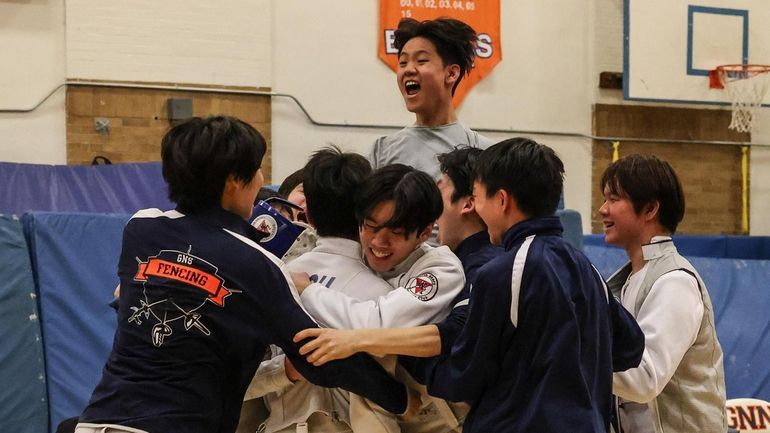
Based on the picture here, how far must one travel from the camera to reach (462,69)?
12.7ft

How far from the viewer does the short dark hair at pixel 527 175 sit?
8.57ft

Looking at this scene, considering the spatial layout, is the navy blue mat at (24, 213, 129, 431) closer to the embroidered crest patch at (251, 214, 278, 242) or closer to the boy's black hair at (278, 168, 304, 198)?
the boy's black hair at (278, 168, 304, 198)

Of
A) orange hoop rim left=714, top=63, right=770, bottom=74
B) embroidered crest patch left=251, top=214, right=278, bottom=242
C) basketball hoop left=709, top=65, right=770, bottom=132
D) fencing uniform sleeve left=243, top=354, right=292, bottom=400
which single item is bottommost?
fencing uniform sleeve left=243, top=354, right=292, bottom=400

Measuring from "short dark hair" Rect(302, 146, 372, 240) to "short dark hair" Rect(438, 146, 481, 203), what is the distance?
278mm

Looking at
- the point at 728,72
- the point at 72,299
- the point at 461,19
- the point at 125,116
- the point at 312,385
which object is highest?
the point at 461,19

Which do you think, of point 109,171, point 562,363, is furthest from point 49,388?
point 562,363

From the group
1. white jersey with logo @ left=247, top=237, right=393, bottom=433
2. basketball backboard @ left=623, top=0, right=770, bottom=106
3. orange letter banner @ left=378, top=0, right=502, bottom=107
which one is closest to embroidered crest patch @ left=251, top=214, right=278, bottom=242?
white jersey with logo @ left=247, top=237, right=393, bottom=433

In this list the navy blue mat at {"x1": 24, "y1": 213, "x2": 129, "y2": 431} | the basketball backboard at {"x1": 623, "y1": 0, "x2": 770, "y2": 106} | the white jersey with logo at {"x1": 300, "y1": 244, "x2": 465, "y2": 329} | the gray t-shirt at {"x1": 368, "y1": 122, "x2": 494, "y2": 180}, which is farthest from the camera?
the basketball backboard at {"x1": 623, "y1": 0, "x2": 770, "y2": 106}

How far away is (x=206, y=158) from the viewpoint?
8.50 ft

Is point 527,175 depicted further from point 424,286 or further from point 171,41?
point 171,41

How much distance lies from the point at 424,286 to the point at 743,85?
1025 cm

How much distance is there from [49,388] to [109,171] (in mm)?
3332

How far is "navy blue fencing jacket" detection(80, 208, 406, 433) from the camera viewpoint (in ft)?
8.14

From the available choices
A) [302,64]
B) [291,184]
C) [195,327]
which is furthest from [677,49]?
[195,327]
